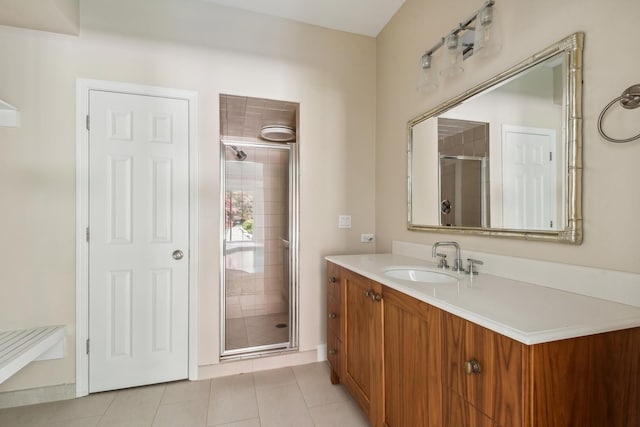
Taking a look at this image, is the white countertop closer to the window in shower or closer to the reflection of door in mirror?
the reflection of door in mirror

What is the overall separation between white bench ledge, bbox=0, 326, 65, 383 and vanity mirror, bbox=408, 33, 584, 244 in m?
2.40

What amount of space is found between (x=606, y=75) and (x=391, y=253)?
159cm

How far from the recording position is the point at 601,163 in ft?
3.38

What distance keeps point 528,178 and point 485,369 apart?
878 mm

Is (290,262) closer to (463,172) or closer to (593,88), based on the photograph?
(463,172)

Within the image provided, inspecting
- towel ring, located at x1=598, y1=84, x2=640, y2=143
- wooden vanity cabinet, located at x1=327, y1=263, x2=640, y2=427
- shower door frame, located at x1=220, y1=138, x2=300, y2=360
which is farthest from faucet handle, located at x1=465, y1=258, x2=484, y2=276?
shower door frame, located at x1=220, y1=138, x2=300, y2=360

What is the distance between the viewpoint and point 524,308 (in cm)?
91

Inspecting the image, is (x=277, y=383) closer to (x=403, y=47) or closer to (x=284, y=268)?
(x=284, y=268)

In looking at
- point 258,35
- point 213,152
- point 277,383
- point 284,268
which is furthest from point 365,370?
point 258,35

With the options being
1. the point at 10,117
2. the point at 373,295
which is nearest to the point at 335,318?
the point at 373,295

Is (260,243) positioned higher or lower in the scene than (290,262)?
higher

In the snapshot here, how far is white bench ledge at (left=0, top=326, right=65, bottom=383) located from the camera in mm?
1451

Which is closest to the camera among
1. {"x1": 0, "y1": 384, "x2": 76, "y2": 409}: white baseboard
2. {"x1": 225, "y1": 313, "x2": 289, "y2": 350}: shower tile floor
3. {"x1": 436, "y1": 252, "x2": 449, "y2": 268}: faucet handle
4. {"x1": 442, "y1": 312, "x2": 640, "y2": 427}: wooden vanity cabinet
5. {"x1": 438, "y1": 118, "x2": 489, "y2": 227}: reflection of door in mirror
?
{"x1": 442, "y1": 312, "x2": 640, "y2": 427}: wooden vanity cabinet

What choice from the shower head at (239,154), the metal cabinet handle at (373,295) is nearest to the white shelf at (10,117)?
the shower head at (239,154)
